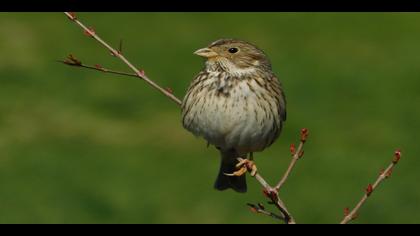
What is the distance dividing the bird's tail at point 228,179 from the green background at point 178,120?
2834mm

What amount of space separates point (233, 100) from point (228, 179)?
0.99 meters

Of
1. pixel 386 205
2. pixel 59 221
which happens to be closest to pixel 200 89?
pixel 59 221

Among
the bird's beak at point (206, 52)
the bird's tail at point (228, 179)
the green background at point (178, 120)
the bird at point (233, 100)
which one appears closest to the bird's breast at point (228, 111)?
the bird at point (233, 100)

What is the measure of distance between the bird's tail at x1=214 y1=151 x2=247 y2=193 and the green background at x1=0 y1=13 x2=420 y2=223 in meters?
2.83

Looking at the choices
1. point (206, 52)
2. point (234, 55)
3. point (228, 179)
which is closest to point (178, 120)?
point (228, 179)

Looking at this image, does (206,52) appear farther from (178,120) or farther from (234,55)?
(178,120)

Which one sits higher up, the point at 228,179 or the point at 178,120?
the point at 228,179

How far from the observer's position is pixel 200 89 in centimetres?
697

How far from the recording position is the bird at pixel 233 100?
689 centimetres

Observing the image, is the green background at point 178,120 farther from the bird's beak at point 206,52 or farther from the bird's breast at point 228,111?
the bird's beak at point 206,52

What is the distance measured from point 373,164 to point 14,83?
13.3 feet

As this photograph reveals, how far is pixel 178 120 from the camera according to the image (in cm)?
1293
